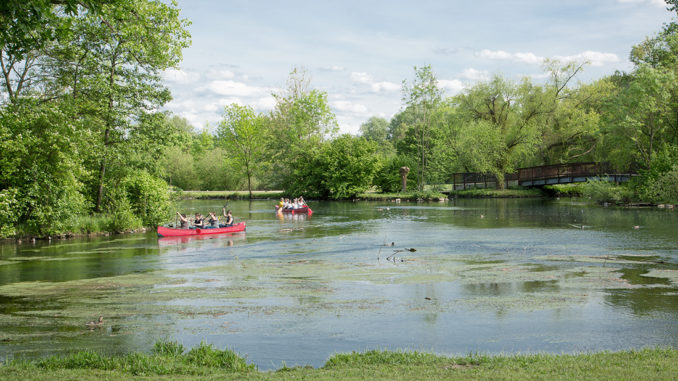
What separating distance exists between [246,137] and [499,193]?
3952 centimetres

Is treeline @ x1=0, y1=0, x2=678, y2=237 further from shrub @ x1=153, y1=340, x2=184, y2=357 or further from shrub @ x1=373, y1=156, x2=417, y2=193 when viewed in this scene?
shrub @ x1=153, y1=340, x2=184, y2=357

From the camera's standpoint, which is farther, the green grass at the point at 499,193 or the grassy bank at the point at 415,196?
the green grass at the point at 499,193

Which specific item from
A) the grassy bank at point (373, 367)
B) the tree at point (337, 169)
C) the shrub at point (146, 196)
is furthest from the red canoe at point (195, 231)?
the tree at point (337, 169)

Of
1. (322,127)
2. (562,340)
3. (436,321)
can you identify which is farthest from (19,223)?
(322,127)

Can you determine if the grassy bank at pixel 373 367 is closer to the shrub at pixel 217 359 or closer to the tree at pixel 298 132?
the shrub at pixel 217 359

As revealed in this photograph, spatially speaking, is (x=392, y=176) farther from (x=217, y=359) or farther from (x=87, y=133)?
(x=217, y=359)

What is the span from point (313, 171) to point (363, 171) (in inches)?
290

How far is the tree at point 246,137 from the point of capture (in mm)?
85750

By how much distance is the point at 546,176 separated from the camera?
67.8 m

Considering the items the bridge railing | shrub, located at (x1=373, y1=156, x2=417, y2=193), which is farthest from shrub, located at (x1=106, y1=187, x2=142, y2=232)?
the bridge railing

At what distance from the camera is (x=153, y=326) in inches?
450

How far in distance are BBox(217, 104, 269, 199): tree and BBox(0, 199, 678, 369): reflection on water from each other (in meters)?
58.4

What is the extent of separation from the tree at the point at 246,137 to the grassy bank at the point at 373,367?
255 feet

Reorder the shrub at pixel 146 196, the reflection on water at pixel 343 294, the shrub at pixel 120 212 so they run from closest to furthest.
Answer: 1. the reflection on water at pixel 343 294
2. the shrub at pixel 120 212
3. the shrub at pixel 146 196
